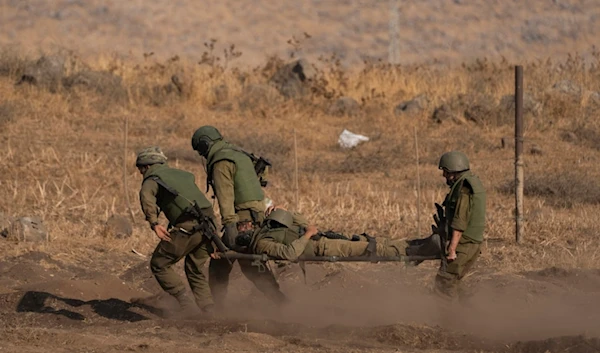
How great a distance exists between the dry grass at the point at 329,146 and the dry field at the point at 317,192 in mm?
52

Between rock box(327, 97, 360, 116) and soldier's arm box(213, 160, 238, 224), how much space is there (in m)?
13.3

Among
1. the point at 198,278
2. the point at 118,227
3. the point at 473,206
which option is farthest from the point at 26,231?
the point at 473,206

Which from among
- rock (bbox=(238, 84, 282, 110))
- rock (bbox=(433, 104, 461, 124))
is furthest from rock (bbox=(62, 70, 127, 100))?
rock (bbox=(433, 104, 461, 124))

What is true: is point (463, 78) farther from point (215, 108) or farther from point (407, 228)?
point (407, 228)

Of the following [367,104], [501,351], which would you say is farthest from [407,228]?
[367,104]

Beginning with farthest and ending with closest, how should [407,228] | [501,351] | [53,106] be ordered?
[53,106] → [407,228] → [501,351]

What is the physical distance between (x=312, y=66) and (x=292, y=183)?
7525 mm

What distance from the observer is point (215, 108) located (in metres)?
24.4

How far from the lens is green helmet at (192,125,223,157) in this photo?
10.7 meters

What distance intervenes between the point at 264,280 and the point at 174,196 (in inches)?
47.7

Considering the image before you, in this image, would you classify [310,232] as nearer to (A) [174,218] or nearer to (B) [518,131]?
(A) [174,218]

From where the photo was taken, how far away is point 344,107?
941 inches

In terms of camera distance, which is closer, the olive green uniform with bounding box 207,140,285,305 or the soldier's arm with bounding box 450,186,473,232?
the soldier's arm with bounding box 450,186,473,232

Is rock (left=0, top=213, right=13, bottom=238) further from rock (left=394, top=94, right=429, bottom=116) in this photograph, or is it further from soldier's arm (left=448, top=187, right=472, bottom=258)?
rock (left=394, top=94, right=429, bottom=116)
